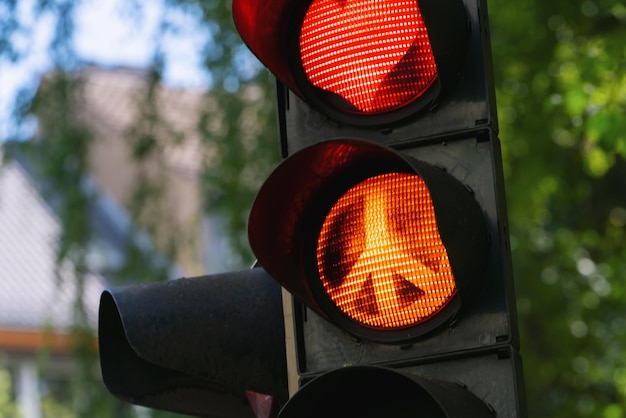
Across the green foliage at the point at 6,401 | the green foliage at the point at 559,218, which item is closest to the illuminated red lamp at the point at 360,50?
the green foliage at the point at 559,218

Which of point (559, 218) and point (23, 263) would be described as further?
point (23, 263)

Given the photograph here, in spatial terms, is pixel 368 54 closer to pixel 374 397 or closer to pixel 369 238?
pixel 369 238

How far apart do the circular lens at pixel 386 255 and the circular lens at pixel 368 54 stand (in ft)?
0.62

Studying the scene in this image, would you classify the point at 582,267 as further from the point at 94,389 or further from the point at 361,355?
the point at 361,355

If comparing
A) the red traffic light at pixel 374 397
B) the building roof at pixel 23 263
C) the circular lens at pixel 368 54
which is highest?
A: the circular lens at pixel 368 54

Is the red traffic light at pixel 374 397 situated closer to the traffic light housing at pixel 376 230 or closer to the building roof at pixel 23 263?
the traffic light housing at pixel 376 230

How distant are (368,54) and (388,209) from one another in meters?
0.35

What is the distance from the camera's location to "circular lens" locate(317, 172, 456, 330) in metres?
2.76

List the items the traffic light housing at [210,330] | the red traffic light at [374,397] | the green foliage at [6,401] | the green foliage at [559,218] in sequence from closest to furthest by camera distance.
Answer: the red traffic light at [374,397]
the traffic light housing at [210,330]
the green foliage at [559,218]
the green foliage at [6,401]

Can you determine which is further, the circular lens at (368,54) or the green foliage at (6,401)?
the green foliage at (6,401)

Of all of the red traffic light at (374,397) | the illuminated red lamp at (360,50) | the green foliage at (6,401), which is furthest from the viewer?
the green foliage at (6,401)

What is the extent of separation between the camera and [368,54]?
2941 millimetres

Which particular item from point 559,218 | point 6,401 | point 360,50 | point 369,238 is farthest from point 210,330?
point 6,401

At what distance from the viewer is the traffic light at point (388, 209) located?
268 centimetres
